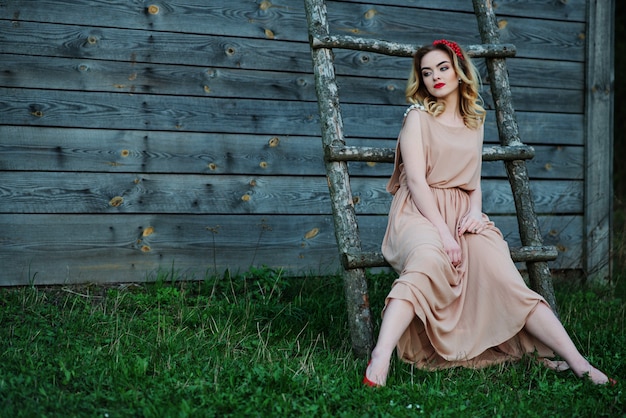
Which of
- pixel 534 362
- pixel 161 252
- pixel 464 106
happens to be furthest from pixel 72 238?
pixel 534 362

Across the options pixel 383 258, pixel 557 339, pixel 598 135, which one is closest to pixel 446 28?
pixel 598 135

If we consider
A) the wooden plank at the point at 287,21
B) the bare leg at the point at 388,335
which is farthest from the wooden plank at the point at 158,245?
the bare leg at the point at 388,335

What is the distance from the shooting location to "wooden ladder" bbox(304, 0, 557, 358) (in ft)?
11.1

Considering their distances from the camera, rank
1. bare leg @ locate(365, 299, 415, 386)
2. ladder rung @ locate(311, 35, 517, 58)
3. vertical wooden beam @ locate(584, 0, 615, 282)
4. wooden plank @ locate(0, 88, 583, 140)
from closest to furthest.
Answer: bare leg @ locate(365, 299, 415, 386) → ladder rung @ locate(311, 35, 517, 58) → wooden plank @ locate(0, 88, 583, 140) → vertical wooden beam @ locate(584, 0, 615, 282)

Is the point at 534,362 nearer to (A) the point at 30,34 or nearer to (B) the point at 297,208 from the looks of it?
(B) the point at 297,208

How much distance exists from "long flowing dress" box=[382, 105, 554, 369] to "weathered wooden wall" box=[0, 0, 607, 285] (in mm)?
1448

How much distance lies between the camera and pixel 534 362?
3.33 meters

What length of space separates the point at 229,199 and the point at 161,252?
544 millimetres

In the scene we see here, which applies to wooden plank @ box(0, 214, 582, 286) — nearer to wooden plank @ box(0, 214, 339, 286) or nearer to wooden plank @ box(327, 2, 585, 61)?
wooden plank @ box(0, 214, 339, 286)

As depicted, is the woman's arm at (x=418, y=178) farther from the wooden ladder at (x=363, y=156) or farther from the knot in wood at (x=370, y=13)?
the knot in wood at (x=370, y=13)

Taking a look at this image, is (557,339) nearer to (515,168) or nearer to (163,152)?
(515,168)

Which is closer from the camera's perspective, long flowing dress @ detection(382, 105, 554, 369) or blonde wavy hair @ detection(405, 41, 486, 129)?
long flowing dress @ detection(382, 105, 554, 369)

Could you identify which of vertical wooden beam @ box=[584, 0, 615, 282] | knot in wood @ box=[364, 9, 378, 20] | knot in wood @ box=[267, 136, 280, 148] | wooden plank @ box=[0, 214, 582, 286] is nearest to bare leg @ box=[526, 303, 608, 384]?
wooden plank @ box=[0, 214, 582, 286]

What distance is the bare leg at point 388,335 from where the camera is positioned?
3.00 metres
